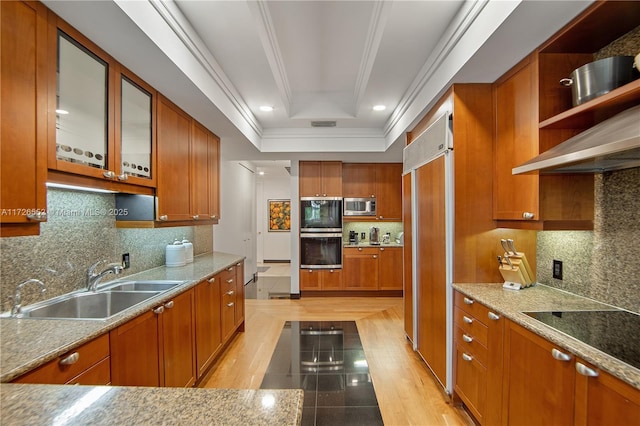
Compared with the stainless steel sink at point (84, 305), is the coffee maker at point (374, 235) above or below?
above

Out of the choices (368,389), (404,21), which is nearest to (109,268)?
(368,389)

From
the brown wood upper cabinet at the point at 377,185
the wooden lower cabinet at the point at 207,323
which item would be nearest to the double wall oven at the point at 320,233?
the brown wood upper cabinet at the point at 377,185

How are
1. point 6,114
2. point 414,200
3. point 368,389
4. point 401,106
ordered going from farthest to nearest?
point 401,106
point 414,200
point 368,389
point 6,114

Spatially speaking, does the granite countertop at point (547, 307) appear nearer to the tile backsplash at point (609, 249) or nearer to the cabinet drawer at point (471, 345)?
the tile backsplash at point (609, 249)

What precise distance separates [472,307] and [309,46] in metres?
2.40

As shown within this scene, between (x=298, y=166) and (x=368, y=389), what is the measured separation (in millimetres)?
3667

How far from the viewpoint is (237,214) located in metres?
5.44

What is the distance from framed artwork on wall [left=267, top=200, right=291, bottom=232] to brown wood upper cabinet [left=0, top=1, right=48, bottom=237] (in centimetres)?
734

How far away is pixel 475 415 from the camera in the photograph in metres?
1.85

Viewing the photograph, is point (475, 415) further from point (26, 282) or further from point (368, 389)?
point (26, 282)

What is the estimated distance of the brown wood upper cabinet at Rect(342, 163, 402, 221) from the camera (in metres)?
5.27

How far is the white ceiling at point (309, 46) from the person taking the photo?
4.91 ft

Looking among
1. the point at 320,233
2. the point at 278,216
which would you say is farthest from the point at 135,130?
the point at 278,216

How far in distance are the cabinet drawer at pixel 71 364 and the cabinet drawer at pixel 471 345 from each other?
7.05 feet
